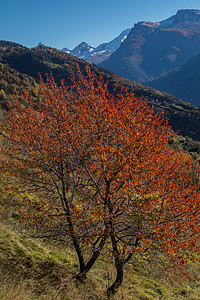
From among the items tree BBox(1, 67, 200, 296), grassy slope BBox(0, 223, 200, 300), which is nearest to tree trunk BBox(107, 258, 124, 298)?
tree BBox(1, 67, 200, 296)

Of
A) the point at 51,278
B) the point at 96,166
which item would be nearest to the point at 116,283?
the point at 51,278

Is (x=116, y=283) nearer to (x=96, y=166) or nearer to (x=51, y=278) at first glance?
(x=51, y=278)

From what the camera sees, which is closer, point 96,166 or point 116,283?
point 96,166

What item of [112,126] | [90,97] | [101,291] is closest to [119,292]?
[101,291]

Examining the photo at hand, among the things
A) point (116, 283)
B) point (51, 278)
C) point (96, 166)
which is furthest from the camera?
point (116, 283)

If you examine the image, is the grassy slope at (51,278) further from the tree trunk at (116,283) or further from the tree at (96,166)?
the tree at (96,166)

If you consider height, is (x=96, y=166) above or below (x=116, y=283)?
above

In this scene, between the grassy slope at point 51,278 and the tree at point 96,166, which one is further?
the tree at point 96,166

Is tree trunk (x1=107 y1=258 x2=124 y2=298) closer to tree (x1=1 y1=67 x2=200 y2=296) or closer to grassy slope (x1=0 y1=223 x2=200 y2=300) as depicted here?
tree (x1=1 y1=67 x2=200 y2=296)

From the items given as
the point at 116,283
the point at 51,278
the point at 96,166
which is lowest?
the point at 51,278

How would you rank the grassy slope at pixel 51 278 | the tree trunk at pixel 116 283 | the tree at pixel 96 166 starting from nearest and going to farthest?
1. the grassy slope at pixel 51 278
2. the tree at pixel 96 166
3. the tree trunk at pixel 116 283

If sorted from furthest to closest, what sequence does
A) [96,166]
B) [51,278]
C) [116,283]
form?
[116,283], [96,166], [51,278]

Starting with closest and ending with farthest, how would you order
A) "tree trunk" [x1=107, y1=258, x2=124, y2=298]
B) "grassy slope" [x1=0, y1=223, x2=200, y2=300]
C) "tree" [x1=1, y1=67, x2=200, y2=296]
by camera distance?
"grassy slope" [x1=0, y1=223, x2=200, y2=300] < "tree" [x1=1, y1=67, x2=200, y2=296] < "tree trunk" [x1=107, y1=258, x2=124, y2=298]

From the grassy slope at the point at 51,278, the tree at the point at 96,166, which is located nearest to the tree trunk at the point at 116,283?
the tree at the point at 96,166
